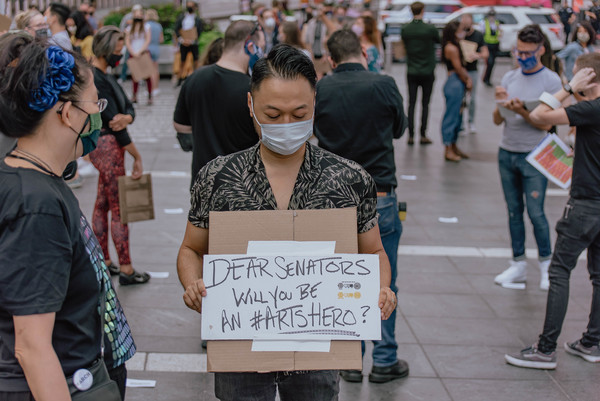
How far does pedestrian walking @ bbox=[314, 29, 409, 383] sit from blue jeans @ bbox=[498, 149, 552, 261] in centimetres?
190

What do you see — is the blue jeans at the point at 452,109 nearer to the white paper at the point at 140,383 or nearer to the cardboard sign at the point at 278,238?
the white paper at the point at 140,383

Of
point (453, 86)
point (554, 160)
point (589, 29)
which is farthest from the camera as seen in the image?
point (453, 86)

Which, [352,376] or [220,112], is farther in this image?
[220,112]

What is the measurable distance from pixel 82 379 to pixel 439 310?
391 centimetres

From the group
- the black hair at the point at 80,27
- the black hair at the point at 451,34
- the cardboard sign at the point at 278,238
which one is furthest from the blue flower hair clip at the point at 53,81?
the black hair at the point at 451,34

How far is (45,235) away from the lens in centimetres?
200

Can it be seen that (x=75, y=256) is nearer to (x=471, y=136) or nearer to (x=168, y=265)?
(x=168, y=265)

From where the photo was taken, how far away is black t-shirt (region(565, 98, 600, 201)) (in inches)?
179

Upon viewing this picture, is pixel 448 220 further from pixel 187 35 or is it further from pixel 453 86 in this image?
pixel 187 35

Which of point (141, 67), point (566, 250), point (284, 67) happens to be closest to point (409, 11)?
point (141, 67)

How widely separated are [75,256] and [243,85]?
2722 mm

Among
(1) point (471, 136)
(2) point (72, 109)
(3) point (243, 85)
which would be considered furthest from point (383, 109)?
(1) point (471, 136)

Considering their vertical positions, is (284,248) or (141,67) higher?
(284,248)

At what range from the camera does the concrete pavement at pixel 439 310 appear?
451 cm
